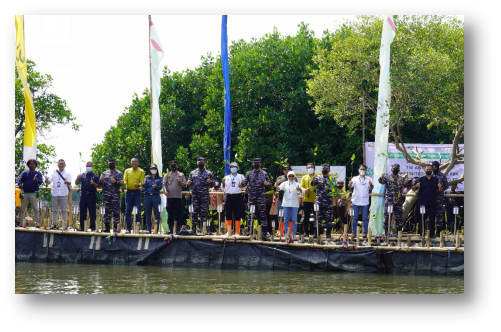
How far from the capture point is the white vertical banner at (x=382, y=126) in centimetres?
1209

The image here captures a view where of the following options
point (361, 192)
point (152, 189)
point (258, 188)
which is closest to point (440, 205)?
point (361, 192)

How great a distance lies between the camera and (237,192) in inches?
503

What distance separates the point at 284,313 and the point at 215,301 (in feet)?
2.09

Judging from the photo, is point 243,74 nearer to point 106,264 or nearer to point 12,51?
point 106,264

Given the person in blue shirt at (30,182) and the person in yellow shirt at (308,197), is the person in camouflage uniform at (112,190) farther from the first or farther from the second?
the person in yellow shirt at (308,197)

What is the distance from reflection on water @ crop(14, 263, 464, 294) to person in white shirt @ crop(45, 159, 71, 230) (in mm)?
1540

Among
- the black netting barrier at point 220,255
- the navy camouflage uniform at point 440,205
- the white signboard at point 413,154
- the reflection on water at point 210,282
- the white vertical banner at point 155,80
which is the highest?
the white vertical banner at point 155,80

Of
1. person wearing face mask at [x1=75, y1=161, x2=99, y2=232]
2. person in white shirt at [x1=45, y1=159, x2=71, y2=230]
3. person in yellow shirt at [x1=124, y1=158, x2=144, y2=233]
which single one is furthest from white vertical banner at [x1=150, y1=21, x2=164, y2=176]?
person in white shirt at [x1=45, y1=159, x2=71, y2=230]

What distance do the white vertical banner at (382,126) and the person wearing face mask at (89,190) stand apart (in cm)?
542

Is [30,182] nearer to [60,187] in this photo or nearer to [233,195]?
[60,187]

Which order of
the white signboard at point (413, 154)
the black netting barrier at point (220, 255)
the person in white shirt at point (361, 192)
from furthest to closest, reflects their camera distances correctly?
the white signboard at point (413, 154)
the person in white shirt at point (361, 192)
the black netting barrier at point (220, 255)

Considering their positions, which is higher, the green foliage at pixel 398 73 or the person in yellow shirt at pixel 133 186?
the green foliage at pixel 398 73

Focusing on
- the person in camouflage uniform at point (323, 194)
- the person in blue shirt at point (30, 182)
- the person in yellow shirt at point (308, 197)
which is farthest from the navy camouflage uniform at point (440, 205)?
the person in blue shirt at point (30, 182)

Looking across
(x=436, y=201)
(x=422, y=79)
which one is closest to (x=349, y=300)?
(x=436, y=201)
